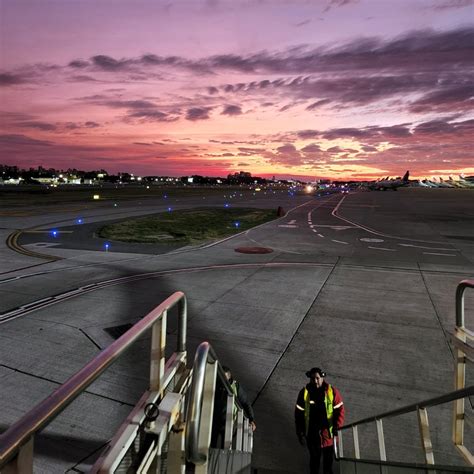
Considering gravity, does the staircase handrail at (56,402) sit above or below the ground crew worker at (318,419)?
above

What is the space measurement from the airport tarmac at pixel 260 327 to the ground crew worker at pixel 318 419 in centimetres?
29

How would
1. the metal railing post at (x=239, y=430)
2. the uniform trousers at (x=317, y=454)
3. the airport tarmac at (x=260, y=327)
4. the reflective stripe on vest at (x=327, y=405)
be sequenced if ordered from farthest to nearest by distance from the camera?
1. the airport tarmac at (x=260, y=327)
2. the reflective stripe on vest at (x=327, y=405)
3. the uniform trousers at (x=317, y=454)
4. the metal railing post at (x=239, y=430)

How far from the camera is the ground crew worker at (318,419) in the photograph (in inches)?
212

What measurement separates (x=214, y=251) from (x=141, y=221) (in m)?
14.5

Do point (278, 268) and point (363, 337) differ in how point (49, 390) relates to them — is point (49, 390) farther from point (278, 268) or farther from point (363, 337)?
point (278, 268)

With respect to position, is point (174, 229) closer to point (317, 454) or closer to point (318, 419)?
point (318, 419)

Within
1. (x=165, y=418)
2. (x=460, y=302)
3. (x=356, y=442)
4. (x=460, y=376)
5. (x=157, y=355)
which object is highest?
(x=460, y=302)

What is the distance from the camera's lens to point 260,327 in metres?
10.0

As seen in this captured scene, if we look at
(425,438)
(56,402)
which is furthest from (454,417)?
(56,402)

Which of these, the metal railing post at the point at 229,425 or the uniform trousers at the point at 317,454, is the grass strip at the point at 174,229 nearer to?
the uniform trousers at the point at 317,454

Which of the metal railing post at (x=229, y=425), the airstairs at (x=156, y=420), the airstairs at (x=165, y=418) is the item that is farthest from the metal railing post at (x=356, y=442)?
the airstairs at (x=156, y=420)

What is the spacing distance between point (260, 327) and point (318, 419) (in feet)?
15.0

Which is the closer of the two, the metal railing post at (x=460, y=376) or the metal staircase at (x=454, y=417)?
the metal staircase at (x=454, y=417)

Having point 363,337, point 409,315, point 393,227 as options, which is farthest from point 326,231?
point 363,337
